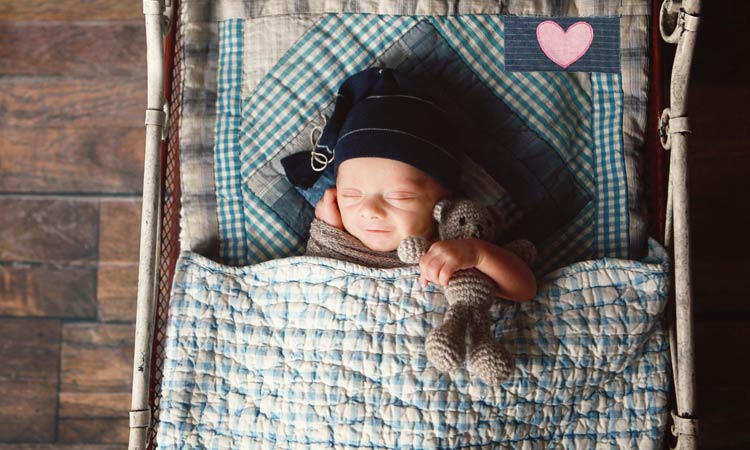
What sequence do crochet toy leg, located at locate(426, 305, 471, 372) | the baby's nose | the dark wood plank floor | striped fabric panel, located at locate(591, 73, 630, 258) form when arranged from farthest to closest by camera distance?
the dark wood plank floor, striped fabric panel, located at locate(591, 73, 630, 258), the baby's nose, crochet toy leg, located at locate(426, 305, 471, 372)

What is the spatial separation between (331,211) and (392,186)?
5.1 inches

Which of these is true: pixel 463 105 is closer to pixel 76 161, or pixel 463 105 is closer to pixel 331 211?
pixel 331 211

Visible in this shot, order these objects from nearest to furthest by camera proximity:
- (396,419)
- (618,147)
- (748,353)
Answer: (396,419) → (618,147) → (748,353)

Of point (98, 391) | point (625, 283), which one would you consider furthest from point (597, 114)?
point (98, 391)

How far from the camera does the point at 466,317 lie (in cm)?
89

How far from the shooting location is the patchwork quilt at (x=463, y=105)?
1143 millimetres

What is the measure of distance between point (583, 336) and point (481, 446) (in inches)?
9.4

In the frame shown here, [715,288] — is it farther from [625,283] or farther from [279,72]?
[279,72]

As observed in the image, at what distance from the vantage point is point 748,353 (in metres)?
1.40

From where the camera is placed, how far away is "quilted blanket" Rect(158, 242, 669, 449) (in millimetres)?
939

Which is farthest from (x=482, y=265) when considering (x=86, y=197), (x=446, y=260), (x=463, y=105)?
(x=86, y=197)

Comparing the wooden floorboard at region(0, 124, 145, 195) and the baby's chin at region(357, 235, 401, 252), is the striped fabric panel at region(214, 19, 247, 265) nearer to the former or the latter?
the baby's chin at region(357, 235, 401, 252)

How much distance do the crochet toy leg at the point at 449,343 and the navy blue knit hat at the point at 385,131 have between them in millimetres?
248

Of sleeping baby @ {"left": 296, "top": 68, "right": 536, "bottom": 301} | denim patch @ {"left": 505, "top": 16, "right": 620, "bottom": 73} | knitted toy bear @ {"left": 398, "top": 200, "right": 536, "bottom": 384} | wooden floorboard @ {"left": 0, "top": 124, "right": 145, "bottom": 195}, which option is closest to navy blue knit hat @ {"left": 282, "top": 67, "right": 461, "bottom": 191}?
sleeping baby @ {"left": 296, "top": 68, "right": 536, "bottom": 301}
